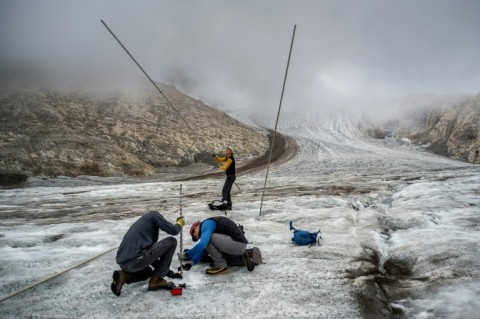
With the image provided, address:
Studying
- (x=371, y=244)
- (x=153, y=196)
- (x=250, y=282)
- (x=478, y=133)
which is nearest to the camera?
(x=250, y=282)

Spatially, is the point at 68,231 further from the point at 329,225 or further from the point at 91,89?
the point at 91,89

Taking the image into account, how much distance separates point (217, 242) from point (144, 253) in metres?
1.41

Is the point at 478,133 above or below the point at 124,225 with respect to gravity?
above

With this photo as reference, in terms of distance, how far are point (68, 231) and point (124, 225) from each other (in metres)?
1.57

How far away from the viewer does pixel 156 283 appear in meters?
5.87

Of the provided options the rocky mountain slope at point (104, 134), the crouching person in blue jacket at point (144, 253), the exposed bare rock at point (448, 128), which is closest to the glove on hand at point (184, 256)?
the crouching person in blue jacket at point (144, 253)

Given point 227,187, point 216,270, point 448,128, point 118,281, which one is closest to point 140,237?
point 118,281

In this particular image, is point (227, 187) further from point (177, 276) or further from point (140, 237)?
point (140, 237)

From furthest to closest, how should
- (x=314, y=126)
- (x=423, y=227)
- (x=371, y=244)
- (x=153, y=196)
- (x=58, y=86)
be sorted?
(x=314, y=126) → (x=58, y=86) → (x=153, y=196) → (x=423, y=227) → (x=371, y=244)

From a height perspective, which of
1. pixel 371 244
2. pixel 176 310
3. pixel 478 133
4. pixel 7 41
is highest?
pixel 7 41

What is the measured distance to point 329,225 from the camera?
32.5 feet

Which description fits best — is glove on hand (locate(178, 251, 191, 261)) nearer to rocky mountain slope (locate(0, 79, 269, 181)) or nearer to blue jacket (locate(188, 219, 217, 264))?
blue jacket (locate(188, 219, 217, 264))

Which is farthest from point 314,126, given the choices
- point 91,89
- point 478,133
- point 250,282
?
point 250,282

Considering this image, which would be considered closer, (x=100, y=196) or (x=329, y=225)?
(x=329, y=225)
